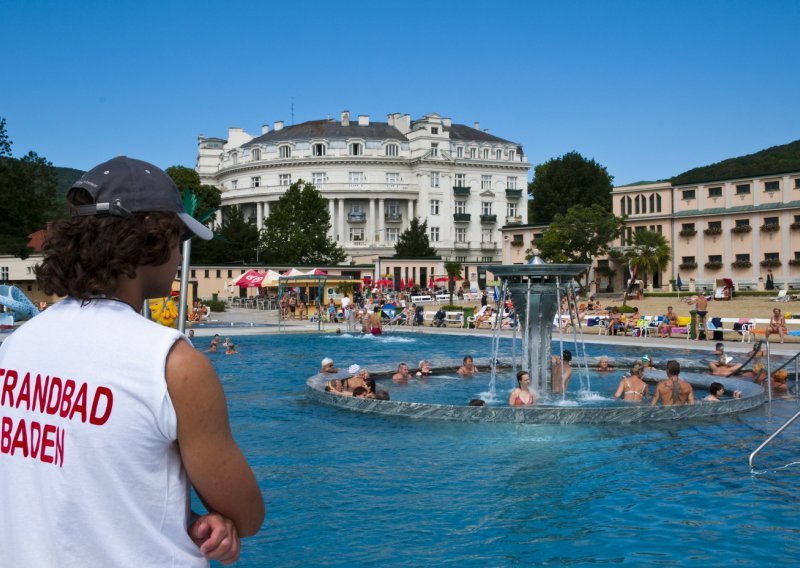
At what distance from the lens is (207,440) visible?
1.92m

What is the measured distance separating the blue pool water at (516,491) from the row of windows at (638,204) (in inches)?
2152

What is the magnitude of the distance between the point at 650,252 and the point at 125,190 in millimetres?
64971

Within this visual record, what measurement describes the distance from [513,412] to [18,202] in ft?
121

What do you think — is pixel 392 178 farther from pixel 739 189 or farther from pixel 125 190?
pixel 125 190

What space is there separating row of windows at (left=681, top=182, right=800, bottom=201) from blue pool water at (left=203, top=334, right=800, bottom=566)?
51020 mm

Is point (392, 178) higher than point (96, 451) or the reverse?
higher

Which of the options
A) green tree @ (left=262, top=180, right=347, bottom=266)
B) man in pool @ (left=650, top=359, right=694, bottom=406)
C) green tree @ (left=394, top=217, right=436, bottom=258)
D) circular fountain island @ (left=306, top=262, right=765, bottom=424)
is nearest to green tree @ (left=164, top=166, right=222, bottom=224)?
green tree @ (left=262, top=180, right=347, bottom=266)

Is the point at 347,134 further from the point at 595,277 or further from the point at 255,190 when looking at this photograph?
the point at 595,277

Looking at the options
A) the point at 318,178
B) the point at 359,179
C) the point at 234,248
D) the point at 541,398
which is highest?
the point at 318,178

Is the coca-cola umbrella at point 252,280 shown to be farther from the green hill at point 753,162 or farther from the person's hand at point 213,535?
the green hill at point 753,162

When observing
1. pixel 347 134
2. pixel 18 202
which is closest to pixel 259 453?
pixel 18 202

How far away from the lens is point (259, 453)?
1176 cm

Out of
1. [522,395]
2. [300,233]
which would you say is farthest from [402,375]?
[300,233]

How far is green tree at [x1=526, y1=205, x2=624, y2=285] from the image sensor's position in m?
64.8
